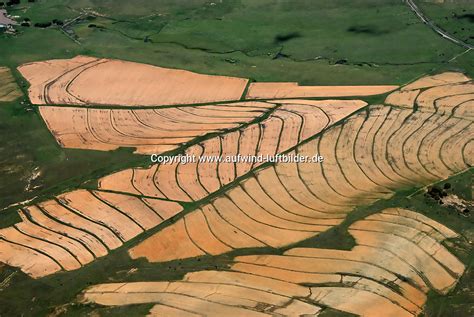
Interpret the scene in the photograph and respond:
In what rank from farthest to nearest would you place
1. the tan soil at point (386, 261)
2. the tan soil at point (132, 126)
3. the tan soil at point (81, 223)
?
Result: the tan soil at point (132, 126), the tan soil at point (81, 223), the tan soil at point (386, 261)

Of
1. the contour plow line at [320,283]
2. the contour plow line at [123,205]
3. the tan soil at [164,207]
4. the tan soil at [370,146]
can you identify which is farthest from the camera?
the tan soil at [370,146]

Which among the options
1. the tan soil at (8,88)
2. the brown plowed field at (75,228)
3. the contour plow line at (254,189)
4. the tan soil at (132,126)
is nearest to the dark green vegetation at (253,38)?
the tan soil at (8,88)

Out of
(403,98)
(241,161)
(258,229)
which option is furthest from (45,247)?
(403,98)

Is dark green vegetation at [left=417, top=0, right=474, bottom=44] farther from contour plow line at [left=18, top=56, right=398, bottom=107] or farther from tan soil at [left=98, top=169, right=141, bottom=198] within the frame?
tan soil at [left=98, top=169, right=141, bottom=198]

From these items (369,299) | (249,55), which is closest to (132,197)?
(369,299)

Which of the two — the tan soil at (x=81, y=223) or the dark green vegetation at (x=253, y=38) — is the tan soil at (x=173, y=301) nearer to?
→ the tan soil at (x=81, y=223)
